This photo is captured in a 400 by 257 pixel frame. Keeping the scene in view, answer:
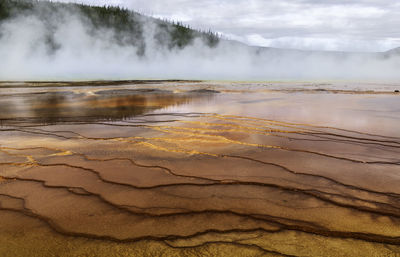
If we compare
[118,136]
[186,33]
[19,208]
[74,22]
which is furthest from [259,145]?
[186,33]

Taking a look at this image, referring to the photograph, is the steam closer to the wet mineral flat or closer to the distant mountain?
the distant mountain

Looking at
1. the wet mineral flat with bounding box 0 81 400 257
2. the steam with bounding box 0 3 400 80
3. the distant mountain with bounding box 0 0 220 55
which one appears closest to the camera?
the wet mineral flat with bounding box 0 81 400 257

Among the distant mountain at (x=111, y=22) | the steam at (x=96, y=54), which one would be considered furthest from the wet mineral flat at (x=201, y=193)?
the distant mountain at (x=111, y=22)

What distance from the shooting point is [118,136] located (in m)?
3.80

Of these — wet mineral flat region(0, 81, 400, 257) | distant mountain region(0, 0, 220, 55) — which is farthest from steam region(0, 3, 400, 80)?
wet mineral flat region(0, 81, 400, 257)

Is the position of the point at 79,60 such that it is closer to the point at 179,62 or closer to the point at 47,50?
the point at 47,50

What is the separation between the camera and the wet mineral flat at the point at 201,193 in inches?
59.6

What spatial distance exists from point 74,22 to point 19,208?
67343 millimetres

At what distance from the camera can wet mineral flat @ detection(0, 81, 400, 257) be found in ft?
4.96

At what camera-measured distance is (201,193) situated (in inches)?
81.1

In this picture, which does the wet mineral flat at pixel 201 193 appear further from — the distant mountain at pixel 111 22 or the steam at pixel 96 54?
the distant mountain at pixel 111 22

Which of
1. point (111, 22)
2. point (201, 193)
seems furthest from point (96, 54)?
point (201, 193)

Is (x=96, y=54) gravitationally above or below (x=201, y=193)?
above

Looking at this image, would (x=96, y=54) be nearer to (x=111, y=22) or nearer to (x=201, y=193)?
(x=111, y=22)
